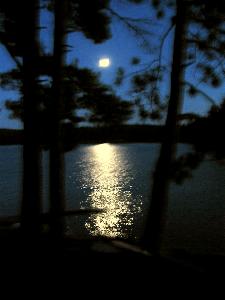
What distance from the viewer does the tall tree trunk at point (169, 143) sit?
8.88 meters

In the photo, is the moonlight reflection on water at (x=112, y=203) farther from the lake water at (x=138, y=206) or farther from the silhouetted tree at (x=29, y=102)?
the silhouetted tree at (x=29, y=102)

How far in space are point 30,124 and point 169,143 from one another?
11.0ft

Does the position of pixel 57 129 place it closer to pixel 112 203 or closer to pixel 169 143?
pixel 169 143

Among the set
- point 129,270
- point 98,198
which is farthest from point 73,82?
point 98,198

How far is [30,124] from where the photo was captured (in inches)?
301

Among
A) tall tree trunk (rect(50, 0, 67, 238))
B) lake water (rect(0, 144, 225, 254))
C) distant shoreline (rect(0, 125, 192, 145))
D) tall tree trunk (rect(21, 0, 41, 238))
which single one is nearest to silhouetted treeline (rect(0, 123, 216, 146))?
distant shoreline (rect(0, 125, 192, 145))

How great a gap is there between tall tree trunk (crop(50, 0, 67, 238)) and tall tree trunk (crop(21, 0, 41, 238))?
847 mm

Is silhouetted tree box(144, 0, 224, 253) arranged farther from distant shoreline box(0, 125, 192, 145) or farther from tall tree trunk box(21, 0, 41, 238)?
tall tree trunk box(21, 0, 41, 238)

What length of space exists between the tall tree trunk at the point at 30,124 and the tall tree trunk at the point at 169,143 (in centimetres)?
284

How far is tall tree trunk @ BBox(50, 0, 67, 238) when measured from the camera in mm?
8680

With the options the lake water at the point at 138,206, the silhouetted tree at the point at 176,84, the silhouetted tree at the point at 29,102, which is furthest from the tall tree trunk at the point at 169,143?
the lake water at the point at 138,206

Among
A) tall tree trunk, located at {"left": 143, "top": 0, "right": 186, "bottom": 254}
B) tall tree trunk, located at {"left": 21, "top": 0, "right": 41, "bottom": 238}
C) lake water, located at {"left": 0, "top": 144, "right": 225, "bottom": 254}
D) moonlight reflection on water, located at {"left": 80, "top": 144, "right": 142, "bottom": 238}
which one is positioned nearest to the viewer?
tall tree trunk, located at {"left": 21, "top": 0, "right": 41, "bottom": 238}

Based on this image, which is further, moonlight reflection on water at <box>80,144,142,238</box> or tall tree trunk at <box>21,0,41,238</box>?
moonlight reflection on water at <box>80,144,142,238</box>

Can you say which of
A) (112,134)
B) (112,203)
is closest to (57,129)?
(112,134)
